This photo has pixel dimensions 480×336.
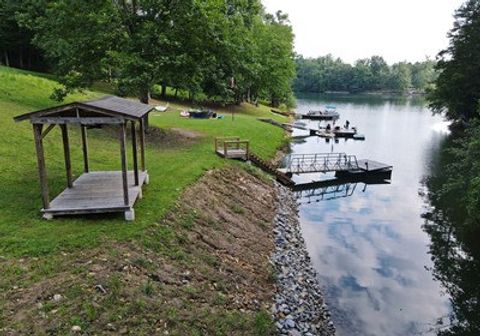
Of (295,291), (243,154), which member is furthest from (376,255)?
(243,154)

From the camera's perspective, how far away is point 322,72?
147m

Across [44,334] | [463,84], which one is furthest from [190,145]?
[463,84]

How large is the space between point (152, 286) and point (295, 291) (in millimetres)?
4477

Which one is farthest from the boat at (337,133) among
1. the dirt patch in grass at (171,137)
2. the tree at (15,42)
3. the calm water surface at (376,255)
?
the tree at (15,42)

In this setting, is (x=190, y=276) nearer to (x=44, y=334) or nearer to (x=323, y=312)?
(x=44, y=334)

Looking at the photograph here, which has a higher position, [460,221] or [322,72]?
[322,72]

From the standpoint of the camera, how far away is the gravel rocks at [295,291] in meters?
9.01

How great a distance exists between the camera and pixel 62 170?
14.5 meters

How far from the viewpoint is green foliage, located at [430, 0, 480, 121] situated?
41.3 meters

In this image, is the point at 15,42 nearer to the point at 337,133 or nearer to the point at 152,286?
the point at 337,133

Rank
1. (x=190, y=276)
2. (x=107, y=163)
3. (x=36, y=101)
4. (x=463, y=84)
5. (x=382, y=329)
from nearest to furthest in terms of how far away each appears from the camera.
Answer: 1. (x=190, y=276)
2. (x=382, y=329)
3. (x=107, y=163)
4. (x=36, y=101)
5. (x=463, y=84)

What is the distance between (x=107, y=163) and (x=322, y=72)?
141447 mm

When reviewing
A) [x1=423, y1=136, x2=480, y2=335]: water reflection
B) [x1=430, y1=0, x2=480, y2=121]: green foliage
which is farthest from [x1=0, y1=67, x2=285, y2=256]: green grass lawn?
[x1=430, y1=0, x2=480, y2=121]: green foliage

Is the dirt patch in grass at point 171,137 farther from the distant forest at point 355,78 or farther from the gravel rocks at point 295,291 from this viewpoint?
the distant forest at point 355,78
